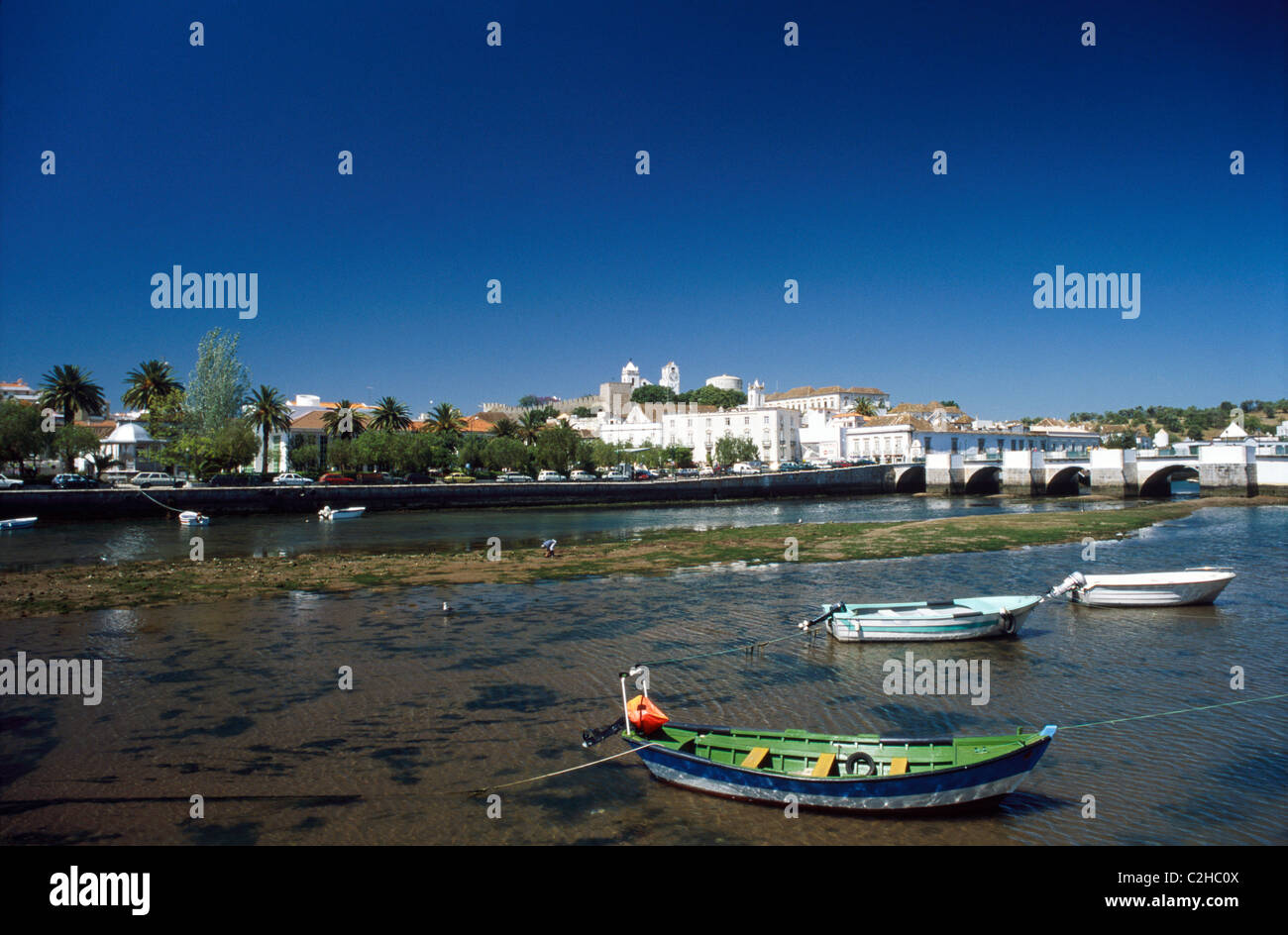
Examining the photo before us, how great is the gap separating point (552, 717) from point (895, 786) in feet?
21.8

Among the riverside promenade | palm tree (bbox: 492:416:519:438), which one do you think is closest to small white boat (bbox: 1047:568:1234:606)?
the riverside promenade

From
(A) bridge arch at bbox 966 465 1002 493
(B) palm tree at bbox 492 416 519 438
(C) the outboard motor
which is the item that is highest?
(B) palm tree at bbox 492 416 519 438

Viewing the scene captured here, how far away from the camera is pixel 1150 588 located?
21.6 m

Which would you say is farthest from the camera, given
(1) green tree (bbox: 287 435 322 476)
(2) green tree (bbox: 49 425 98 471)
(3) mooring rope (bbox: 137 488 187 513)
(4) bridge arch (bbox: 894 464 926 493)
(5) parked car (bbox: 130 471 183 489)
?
(4) bridge arch (bbox: 894 464 926 493)

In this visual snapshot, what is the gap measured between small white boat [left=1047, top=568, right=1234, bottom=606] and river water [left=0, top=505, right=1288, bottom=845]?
18.4 inches

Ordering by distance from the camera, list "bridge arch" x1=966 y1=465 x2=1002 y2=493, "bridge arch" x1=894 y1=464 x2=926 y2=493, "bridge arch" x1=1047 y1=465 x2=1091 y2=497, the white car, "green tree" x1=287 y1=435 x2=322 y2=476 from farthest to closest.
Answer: "bridge arch" x1=894 y1=464 x2=926 y2=493, "green tree" x1=287 y1=435 x2=322 y2=476, "bridge arch" x1=966 y1=465 x2=1002 y2=493, "bridge arch" x1=1047 y1=465 x2=1091 y2=497, the white car

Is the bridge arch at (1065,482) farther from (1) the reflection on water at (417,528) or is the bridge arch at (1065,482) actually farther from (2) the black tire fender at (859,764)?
(2) the black tire fender at (859,764)

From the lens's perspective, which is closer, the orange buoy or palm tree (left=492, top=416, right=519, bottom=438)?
the orange buoy

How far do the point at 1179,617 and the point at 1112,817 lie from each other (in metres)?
14.3

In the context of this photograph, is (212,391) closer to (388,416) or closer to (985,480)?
(388,416)

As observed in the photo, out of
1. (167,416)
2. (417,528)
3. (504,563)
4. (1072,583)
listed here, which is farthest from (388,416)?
(1072,583)

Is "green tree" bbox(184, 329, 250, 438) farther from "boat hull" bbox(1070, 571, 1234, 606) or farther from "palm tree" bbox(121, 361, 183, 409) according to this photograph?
"boat hull" bbox(1070, 571, 1234, 606)

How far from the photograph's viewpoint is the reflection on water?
38.9 meters
